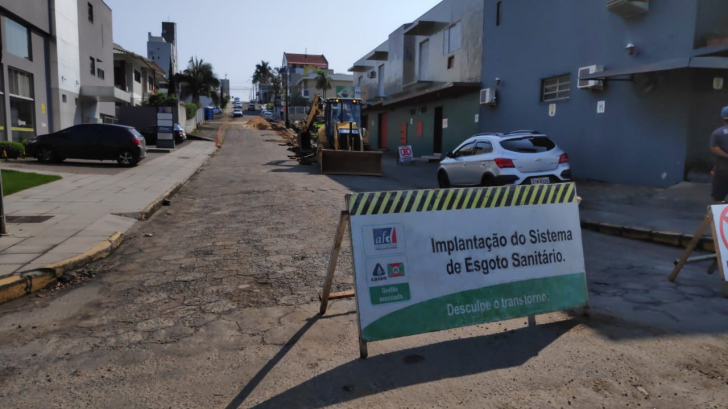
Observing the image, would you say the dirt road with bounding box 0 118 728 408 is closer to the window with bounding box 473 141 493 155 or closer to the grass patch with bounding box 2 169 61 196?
the window with bounding box 473 141 493 155

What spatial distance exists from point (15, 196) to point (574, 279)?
11335 mm

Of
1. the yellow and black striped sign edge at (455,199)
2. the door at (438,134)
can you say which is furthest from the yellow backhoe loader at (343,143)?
the yellow and black striped sign edge at (455,199)

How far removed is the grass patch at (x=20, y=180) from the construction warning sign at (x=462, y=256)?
35.1ft

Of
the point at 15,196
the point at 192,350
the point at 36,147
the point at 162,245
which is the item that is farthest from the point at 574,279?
the point at 36,147

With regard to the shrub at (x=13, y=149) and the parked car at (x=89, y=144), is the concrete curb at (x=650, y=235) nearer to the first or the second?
the parked car at (x=89, y=144)

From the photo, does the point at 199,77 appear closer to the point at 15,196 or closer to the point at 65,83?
the point at 65,83

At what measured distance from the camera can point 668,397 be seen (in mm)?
3221

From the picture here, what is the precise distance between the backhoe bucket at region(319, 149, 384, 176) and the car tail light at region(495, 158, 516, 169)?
27.3 ft

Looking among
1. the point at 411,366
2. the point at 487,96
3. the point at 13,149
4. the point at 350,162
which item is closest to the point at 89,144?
the point at 13,149

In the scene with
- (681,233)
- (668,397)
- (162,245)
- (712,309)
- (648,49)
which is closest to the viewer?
(668,397)

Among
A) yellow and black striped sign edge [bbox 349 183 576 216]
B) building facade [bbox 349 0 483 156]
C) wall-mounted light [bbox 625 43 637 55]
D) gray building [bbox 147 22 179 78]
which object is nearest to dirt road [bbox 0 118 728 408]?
yellow and black striped sign edge [bbox 349 183 576 216]

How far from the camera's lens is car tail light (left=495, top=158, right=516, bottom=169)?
10555 millimetres

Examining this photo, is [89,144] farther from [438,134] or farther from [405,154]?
[438,134]

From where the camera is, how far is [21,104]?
21.4 metres
